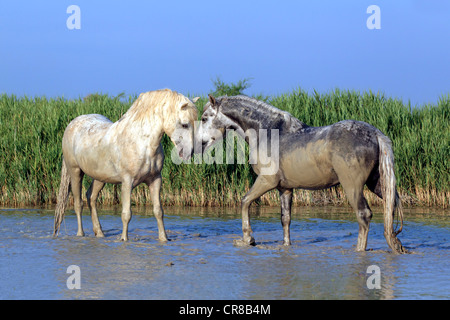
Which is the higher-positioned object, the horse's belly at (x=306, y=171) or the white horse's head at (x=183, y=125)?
the white horse's head at (x=183, y=125)

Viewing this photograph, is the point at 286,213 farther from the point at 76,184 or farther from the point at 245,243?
the point at 76,184

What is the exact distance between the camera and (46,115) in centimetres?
1777

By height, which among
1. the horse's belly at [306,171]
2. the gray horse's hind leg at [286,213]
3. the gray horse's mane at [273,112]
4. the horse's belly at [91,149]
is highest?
the gray horse's mane at [273,112]

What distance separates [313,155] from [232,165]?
6.60m

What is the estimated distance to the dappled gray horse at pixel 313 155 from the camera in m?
8.36

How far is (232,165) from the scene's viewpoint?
15.2 meters

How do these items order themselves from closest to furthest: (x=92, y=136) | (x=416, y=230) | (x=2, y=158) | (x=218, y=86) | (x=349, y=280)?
(x=349, y=280) < (x=92, y=136) < (x=416, y=230) < (x=2, y=158) < (x=218, y=86)

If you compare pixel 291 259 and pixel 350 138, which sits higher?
pixel 350 138

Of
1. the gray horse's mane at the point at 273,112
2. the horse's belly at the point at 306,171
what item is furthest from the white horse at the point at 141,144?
the horse's belly at the point at 306,171

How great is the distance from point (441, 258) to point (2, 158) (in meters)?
12.1

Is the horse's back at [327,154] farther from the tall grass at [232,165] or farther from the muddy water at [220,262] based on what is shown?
the tall grass at [232,165]

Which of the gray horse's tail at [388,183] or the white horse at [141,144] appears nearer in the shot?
the gray horse's tail at [388,183]
